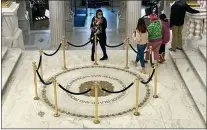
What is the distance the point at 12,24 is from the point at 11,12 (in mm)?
421

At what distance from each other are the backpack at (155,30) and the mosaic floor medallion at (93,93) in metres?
1.00

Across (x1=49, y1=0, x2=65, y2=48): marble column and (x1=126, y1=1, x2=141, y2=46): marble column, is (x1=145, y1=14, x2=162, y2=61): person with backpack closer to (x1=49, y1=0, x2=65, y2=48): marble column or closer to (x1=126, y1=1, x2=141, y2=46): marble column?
(x1=126, y1=1, x2=141, y2=46): marble column

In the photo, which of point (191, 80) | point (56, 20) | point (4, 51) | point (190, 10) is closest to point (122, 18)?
point (56, 20)

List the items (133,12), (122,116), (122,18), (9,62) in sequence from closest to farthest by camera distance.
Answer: (122,116)
(9,62)
(133,12)
(122,18)

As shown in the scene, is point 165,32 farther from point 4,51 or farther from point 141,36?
point 4,51

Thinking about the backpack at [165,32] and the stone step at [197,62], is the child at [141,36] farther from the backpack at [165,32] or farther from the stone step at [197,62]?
the stone step at [197,62]

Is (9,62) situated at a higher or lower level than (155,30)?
lower

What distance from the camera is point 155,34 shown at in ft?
31.3

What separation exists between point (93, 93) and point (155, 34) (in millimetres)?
2123

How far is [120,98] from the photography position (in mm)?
8508

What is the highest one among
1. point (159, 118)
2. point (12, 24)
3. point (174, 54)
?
point (12, 24)

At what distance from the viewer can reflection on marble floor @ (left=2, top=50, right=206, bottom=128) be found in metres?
7.57

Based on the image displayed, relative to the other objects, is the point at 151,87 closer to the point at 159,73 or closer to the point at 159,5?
the point at 159,73

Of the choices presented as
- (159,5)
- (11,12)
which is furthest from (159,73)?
(159,5)
